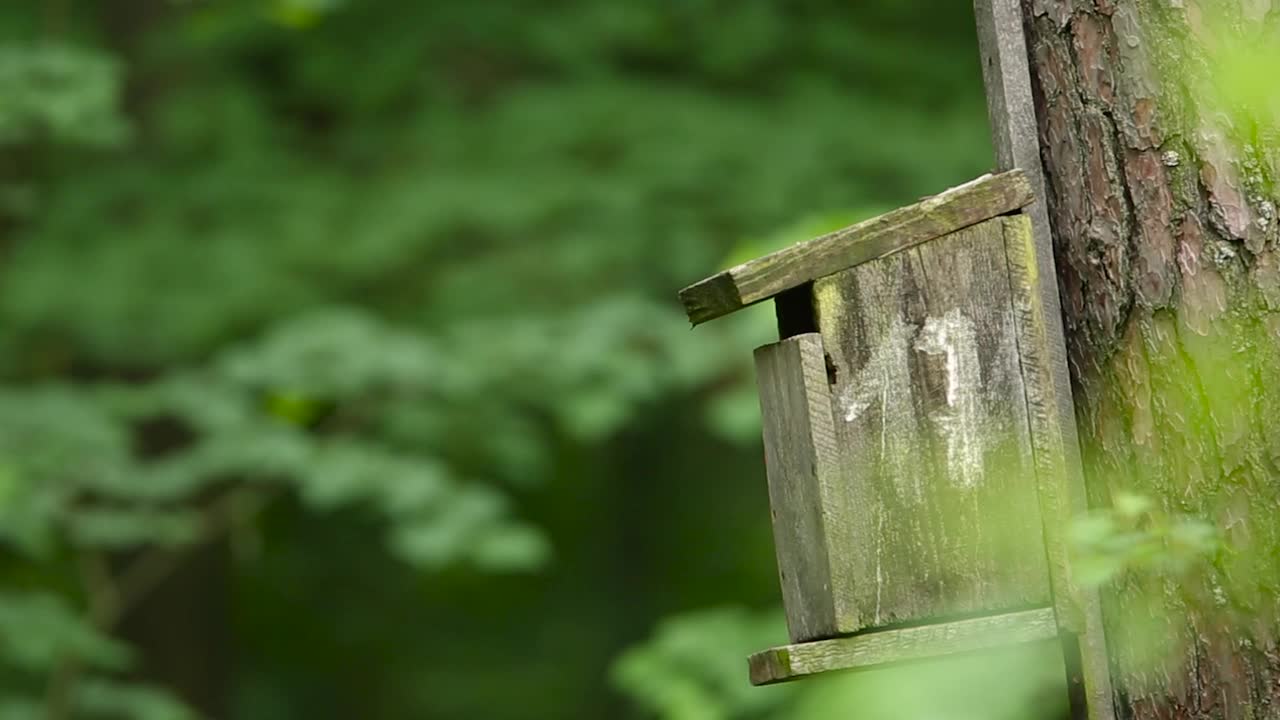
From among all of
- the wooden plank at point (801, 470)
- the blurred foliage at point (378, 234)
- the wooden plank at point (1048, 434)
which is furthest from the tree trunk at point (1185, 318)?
the blurred foliage at point (378, 234)

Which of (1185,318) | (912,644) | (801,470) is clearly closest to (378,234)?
(801,470)

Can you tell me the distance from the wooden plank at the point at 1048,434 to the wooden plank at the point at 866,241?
4cm

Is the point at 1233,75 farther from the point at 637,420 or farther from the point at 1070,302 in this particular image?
the point at 637,420

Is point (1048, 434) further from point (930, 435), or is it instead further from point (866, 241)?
point (866, 241)

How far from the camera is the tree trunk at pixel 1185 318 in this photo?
1707 millimetres

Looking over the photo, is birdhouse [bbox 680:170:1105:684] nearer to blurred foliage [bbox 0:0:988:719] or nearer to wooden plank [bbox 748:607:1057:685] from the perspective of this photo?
wooden plank [bbox 748:607:1057:685]

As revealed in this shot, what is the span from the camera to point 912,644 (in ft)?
6.14

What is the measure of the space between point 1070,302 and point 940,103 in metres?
4.24

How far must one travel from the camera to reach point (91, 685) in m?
5.52

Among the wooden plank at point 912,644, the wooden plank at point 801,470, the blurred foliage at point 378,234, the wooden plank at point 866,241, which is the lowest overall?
the wooden plank at point 912,644

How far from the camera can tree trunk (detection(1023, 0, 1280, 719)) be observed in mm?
1707

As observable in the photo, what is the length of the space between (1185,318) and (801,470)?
51 centimetres

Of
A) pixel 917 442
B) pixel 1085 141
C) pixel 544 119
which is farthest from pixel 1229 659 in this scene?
pixel 544 119

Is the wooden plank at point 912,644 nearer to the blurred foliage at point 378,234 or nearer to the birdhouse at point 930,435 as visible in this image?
the birdhouse at point 930,435
